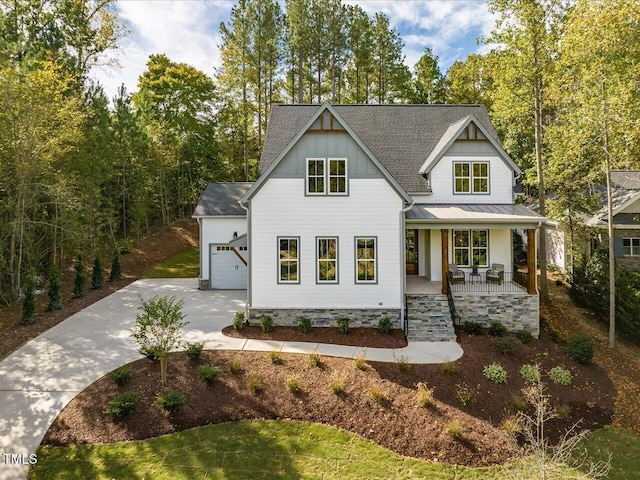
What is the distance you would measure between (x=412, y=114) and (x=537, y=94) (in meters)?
6.00

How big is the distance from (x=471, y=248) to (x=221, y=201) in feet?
43.9

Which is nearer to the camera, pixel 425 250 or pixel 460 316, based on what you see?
pixel 460 316

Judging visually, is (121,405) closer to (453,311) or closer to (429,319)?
(429,319)

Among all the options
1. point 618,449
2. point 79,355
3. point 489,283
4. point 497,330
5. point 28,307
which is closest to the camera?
point 618,449

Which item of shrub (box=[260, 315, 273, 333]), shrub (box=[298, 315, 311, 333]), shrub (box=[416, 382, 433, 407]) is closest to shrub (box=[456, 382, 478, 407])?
shrub (box=[416, 382, 433, 407])

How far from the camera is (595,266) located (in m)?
16.4

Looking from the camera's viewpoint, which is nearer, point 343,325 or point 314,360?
point 314,360

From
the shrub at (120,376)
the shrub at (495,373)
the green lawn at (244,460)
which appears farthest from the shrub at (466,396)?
the shrub at (120,376)

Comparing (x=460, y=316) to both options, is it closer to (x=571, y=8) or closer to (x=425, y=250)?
(x=425, y=250)

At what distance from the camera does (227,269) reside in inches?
775

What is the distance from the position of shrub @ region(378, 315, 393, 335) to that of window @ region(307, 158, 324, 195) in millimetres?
5269

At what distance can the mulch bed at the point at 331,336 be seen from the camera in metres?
12.4

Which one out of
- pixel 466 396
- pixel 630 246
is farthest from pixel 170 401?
pixel 630 246

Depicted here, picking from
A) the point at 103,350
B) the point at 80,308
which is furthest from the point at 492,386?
the point at 80,308
